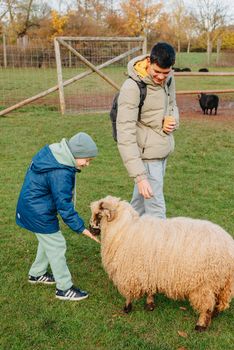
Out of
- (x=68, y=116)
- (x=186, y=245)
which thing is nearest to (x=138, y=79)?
(x=186, y=245)

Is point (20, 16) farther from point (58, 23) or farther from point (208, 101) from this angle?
point (208, 101)

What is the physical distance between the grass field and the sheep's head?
81cm

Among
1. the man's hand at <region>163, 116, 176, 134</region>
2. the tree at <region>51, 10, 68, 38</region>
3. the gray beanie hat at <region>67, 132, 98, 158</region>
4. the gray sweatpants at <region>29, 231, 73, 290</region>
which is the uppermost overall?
the tree at <region>51, 10, 68, 38</region>

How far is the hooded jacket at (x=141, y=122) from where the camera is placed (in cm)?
390

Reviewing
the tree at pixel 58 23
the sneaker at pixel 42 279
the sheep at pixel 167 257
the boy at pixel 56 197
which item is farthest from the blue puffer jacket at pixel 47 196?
the tree at pixel 58 23

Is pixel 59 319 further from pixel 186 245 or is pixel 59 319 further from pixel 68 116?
pixel 68 116

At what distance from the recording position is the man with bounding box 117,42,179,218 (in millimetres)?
3804

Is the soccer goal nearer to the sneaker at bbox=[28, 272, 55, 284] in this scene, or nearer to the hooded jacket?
the sneaker at bbox=[28, 272, 55, 284]

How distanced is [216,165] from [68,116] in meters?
6.03

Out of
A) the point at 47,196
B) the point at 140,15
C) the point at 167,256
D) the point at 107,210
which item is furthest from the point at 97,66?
the point at 140,15

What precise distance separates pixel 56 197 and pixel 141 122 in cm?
103

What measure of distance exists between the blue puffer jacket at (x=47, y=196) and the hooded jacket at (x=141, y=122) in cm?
51

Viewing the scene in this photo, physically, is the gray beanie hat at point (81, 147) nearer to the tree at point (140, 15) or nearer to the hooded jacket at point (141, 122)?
the hooded jacket at point (141, 122)

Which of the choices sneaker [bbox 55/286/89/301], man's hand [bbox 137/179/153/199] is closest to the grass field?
sneaker [bbox 55/286/89/301]
